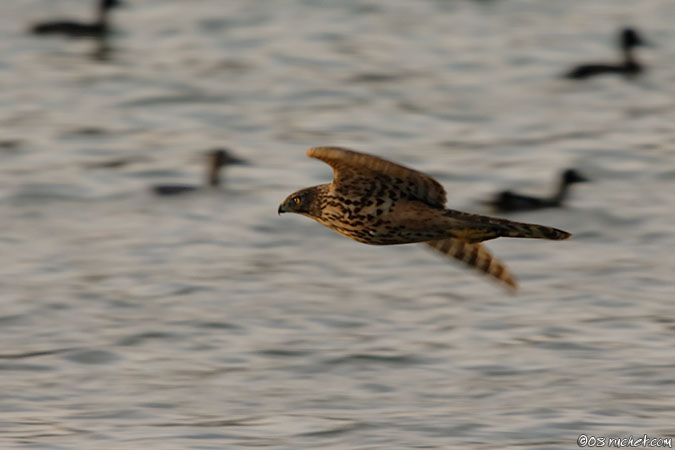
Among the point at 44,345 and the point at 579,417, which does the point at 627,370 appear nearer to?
the point at 579,417

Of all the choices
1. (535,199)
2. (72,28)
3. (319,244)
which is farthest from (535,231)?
(72,28)

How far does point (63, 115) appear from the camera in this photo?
30219 mm

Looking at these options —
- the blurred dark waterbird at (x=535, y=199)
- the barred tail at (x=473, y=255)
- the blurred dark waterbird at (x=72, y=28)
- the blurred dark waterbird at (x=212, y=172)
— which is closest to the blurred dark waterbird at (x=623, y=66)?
the blurred dark waterbird at (x=535, y=199)

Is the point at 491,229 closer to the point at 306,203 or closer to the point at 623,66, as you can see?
the point at 306,203

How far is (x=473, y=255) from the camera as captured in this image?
13.5 meters

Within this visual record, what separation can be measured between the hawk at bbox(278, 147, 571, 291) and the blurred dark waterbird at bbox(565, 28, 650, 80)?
20.2m

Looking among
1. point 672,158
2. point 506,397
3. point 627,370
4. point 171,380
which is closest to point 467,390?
point 506,397

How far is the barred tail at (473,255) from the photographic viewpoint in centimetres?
1338

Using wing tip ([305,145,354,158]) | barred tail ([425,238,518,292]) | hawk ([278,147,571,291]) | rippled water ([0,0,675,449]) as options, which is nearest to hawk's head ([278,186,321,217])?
hawk ([278,147,571,291])

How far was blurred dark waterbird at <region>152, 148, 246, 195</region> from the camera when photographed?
24.6 meters

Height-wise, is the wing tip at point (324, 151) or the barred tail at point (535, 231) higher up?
the wing tip at point (324, 151)

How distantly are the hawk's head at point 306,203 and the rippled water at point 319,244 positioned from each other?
8.60 ft

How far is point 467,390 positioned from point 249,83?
57.2 feet

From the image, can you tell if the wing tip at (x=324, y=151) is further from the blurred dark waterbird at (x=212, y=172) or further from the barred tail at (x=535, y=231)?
the blurred dark waterbird at (x=212, y=172)
